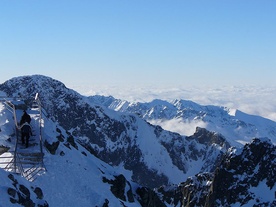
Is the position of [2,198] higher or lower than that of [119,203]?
higher

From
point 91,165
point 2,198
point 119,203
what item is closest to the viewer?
point 2,198

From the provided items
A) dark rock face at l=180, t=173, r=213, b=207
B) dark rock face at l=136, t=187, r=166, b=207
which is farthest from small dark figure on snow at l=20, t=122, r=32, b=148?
dark rock face at l=180, t=173, r=213, b=207

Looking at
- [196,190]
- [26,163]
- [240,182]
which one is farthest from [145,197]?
[240,182]

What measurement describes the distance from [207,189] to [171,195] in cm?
1232

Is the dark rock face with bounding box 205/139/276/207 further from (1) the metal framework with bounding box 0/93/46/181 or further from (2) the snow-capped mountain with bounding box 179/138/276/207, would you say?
(1) the metal framework with bounding box 0/93/46/181

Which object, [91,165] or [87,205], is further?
[91,165]

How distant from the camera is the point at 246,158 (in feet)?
450

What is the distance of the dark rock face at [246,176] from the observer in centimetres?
13096

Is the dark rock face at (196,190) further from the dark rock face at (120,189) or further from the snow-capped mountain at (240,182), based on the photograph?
the dark rock face at (120,189)

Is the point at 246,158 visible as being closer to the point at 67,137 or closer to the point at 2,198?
the point at 67,137

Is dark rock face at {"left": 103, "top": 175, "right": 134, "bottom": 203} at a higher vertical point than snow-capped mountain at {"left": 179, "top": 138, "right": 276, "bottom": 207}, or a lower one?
higher

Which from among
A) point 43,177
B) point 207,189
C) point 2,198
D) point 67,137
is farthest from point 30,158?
point 207,189

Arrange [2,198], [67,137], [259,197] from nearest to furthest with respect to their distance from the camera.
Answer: [2,198], [67,137], [259,197]

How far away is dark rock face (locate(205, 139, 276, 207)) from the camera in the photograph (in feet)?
430
